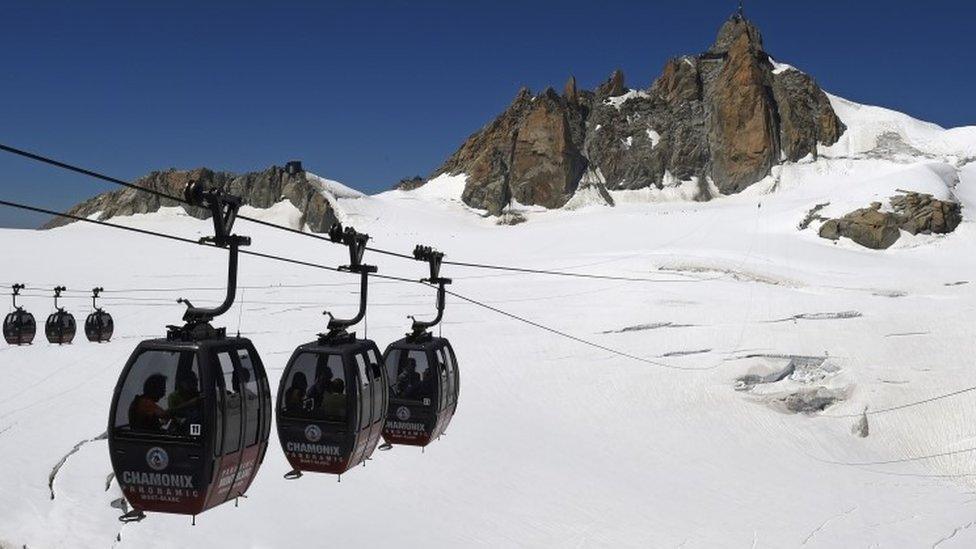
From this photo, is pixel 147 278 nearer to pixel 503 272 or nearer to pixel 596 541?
pixel 503 272

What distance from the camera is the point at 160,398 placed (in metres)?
10.0

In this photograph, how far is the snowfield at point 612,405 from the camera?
25.0 meters

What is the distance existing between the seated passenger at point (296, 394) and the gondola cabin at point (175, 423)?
6.79ft

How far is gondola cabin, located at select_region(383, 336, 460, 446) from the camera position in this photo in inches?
607

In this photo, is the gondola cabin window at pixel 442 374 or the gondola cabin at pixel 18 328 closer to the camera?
the gondola cabin window at pixel 442 374

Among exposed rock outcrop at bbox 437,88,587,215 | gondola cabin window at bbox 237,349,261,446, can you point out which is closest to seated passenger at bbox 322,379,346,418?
gondola cabin window at bbox 237,349,261,446

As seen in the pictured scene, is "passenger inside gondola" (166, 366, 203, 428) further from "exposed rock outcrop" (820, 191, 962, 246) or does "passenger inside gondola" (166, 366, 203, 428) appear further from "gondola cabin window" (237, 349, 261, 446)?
"exposed rock outcrop" (820, 191, 962, 246)

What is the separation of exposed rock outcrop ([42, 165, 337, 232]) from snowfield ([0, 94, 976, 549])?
25446mm

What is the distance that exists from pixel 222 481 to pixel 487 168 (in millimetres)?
96383

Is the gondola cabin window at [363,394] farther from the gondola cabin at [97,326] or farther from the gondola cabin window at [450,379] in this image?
the gondola cabin at [97,326]

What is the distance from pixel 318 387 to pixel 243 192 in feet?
311

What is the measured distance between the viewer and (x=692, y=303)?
47.5 m

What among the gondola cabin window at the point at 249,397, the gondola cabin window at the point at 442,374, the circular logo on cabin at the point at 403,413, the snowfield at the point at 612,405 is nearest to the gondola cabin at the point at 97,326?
the snowfield at the point at 612,405

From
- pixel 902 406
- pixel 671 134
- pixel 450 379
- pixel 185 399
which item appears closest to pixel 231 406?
pixel 185 399
